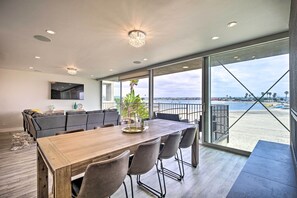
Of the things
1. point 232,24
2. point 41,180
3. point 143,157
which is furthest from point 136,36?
point 41,180

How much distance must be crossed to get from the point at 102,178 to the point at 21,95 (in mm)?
7231

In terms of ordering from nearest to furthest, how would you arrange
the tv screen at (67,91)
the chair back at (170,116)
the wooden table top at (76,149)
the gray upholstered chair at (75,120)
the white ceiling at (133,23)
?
the wooden table top at (76,149) → the white ceiling at (133,23) → the chair back at (170,116) → the gray upholstered chair at (75,120) → the tv screen at (67,91)

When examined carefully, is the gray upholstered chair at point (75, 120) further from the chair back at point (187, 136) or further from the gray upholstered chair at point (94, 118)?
the chair back at point (187, 136)

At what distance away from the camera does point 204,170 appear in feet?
8.20

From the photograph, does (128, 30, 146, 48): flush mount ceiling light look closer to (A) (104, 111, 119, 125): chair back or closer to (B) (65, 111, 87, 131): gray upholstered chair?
(B) (65, 111, 87, 131): gray upholstered chair

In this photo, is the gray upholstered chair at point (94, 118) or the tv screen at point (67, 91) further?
the tv screen at point (67, 91)

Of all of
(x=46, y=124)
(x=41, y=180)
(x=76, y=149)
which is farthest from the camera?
(x=46, y=124)

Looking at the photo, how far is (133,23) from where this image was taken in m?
2.31

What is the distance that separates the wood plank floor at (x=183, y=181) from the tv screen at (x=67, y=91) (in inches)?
160

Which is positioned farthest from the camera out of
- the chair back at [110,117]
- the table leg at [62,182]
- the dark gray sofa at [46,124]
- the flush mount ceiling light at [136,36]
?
the chair back at [110,117]

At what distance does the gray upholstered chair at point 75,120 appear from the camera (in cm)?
430

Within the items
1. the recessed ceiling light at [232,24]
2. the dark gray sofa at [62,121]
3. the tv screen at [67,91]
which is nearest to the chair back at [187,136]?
the recessed ceiling light at [232,24]

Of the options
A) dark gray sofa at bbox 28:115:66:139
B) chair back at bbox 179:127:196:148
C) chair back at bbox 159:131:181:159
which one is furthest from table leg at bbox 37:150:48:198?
dark gray sofa at bbox 28:115:66:139

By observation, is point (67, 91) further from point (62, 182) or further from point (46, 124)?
point (62, 182)
